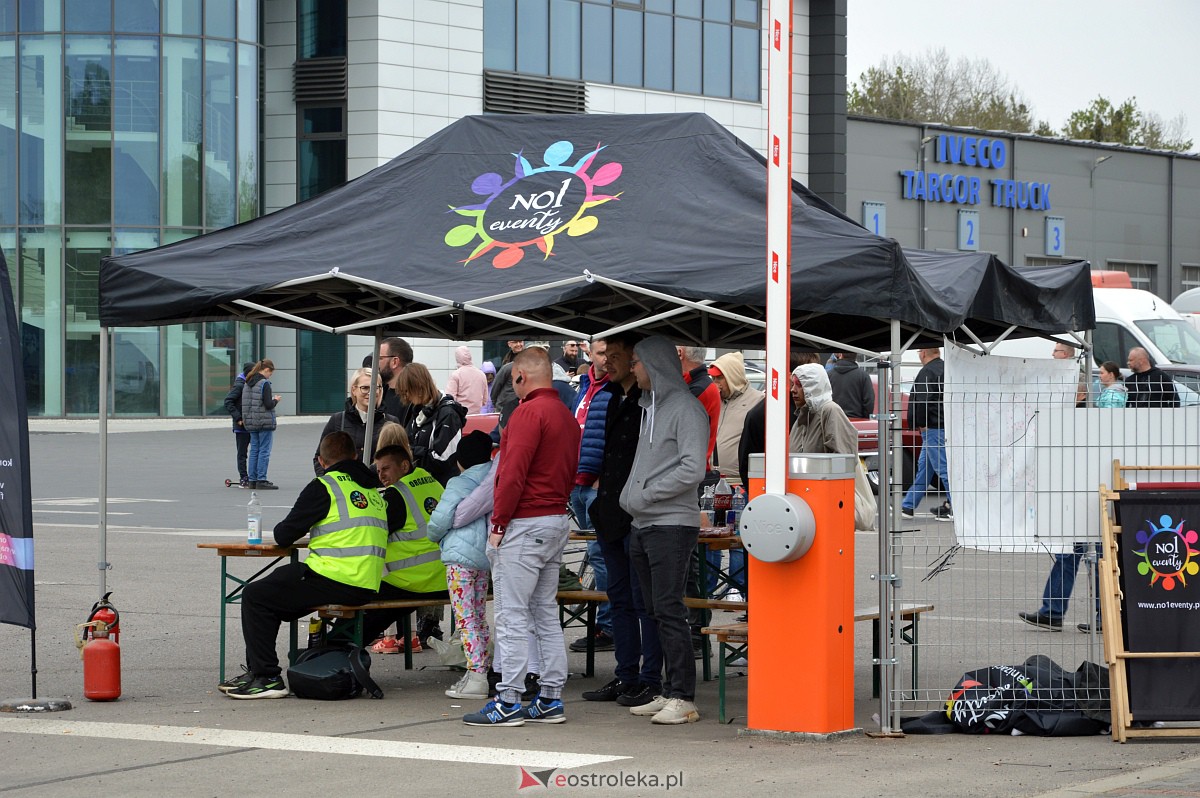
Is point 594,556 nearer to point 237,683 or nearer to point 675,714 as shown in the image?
point 675,714

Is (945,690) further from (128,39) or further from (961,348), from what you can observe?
(128,39)

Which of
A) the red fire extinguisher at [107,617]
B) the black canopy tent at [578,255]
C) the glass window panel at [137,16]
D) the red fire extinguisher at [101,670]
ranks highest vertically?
the glass window panel at [137,16]

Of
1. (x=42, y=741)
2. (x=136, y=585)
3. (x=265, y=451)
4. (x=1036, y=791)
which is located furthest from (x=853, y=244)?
(x=265, y=451)

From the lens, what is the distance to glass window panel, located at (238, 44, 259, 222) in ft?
129

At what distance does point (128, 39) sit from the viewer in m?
37.8

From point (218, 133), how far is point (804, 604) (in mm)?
33792

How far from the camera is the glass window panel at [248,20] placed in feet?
129

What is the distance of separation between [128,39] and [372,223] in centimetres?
3086

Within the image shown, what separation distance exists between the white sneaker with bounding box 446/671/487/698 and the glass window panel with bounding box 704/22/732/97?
41.5 meters

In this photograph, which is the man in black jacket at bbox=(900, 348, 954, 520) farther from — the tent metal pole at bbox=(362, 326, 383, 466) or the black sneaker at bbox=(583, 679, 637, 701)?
the tent metal pole at bbox=(362, 326, 383, 466)

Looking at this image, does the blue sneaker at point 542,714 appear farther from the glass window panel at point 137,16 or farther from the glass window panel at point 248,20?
the glass window panel at point 248,20

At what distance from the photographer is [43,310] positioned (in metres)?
38.2

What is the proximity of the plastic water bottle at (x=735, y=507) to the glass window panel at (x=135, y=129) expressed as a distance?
101 feet

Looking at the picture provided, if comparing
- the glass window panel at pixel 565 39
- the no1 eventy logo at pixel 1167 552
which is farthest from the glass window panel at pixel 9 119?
the no1 eventy logo at pixel 1167 552
